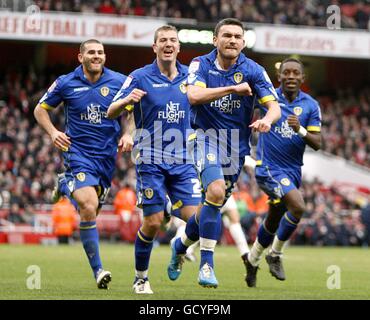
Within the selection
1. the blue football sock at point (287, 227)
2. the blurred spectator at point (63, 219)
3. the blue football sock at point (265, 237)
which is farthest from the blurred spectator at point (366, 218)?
the blue football sock at point (265, 237)

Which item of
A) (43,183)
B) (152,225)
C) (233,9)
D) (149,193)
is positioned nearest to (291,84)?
(149,193)

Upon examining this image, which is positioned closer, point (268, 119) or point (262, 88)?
point (268, 119)

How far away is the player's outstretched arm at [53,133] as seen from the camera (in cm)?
1087

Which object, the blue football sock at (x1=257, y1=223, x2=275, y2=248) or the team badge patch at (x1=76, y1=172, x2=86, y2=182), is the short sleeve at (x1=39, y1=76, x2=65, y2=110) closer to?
the team badge patch at (x1=76, y1=172, x2=86, y2=182)

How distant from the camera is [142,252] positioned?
10320 mm

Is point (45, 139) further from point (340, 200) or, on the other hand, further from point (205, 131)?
point (205, 131)

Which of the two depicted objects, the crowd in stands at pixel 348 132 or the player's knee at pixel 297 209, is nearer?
the player's knee at pixel 297 209

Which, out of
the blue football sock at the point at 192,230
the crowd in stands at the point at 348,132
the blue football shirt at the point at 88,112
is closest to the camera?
the blue football sock at the point at 192,230

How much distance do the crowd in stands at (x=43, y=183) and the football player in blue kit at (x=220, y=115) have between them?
52.6 feet

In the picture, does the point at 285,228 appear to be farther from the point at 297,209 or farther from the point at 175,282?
the point at 175,282

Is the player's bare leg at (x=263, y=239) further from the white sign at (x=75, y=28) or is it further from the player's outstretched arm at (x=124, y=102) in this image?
the white sign at (x=75, y=28)

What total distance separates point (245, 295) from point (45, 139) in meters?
20.2

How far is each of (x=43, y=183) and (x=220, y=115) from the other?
17.3 metres
